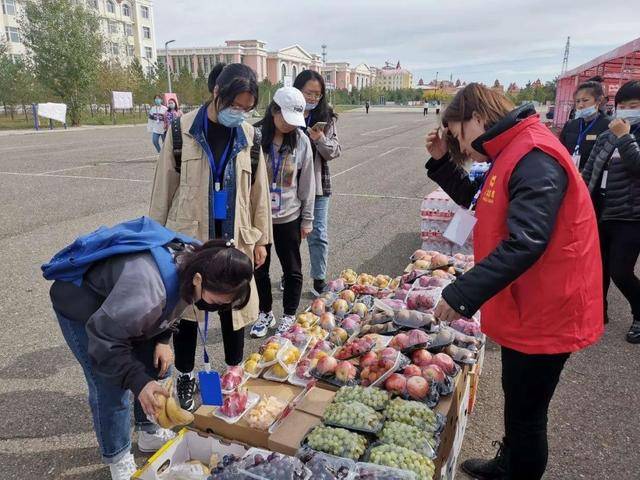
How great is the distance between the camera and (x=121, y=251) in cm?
172

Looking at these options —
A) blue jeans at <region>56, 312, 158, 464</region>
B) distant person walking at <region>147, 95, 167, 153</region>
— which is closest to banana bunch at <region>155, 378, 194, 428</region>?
blue jeans at <region>56, 312, 158, 464</region>

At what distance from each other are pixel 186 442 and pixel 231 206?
1263mm

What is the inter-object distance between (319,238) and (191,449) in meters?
2.40

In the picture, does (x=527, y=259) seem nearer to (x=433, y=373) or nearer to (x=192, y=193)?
(x=433, y=373)

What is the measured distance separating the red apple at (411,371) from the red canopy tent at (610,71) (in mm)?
9124

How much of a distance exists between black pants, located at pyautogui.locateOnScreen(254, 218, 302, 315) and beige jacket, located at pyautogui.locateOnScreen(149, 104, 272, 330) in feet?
2.51

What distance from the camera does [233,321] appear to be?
9.01 ft

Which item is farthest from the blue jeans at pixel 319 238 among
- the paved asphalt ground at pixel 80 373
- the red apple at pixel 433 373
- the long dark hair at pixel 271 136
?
the red apple at pixel 433 373

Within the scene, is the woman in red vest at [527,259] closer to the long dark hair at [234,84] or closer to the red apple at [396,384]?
the red apple at [396,384]

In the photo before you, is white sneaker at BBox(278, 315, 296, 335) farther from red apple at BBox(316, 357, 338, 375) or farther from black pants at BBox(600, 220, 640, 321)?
A: black pants at BBox(600, 220, 640, 321)

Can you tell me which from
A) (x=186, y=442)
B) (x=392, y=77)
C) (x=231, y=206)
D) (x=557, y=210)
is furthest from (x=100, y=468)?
Result: (x=392, y=77)

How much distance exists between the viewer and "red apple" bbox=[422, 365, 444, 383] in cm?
229

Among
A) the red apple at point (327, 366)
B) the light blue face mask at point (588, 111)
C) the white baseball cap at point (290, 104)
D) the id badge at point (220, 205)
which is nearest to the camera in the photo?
the red apple at point (327, 366)

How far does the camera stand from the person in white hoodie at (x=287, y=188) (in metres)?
3.28
